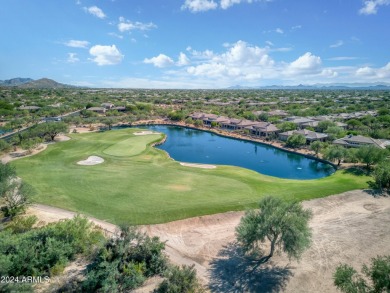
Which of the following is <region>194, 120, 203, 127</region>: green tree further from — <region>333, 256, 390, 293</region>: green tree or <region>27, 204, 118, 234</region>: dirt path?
<region>333, 256, 390, 293</region>: green tree

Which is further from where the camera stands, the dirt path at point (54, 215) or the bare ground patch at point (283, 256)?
the dirt path at point (54, 215)

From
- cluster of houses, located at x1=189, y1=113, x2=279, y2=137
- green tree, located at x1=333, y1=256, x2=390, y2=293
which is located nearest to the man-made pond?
cluster of houses, located at x1=189, y1=113, x2=279, y2=137

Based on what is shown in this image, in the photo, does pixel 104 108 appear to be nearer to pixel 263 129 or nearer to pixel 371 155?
pixel 263 129

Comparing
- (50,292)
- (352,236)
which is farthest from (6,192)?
(352,236)

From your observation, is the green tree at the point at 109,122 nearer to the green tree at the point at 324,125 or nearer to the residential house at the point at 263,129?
the residential house at the point at 263,129

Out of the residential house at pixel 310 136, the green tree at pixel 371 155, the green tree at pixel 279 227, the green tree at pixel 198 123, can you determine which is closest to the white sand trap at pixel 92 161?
the green tree at pixel 279 227

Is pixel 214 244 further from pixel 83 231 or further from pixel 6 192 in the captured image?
pixel 6 192
